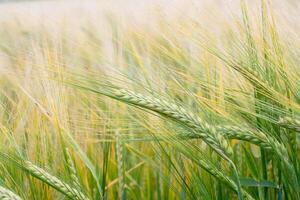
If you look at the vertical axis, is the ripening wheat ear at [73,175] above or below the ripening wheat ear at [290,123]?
below

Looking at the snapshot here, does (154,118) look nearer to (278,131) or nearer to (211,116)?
(211,116)

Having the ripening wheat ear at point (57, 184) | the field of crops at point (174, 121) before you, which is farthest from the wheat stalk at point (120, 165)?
the ripening wheat ear at point (57, 184)

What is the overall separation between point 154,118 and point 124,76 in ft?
0.29

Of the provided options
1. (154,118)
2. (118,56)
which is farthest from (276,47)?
(118,56)

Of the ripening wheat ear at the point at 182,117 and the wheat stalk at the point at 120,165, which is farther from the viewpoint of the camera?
the wheat stalk at the point at 120,165

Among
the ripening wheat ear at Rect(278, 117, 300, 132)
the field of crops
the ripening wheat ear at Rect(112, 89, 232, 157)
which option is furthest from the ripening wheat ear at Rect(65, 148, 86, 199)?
the ripening wheat ear at Rect(278, 117, 300, 132)

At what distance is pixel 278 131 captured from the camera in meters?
1.12

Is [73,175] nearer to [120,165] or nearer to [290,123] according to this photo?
[120,165]

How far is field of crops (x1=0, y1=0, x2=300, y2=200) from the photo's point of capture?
1027mm

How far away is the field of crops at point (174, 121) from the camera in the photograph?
1.03 meters

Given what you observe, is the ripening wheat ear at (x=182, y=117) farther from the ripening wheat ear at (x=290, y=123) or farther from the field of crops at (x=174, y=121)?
the ripening wheat ear at (x=290, y=123)

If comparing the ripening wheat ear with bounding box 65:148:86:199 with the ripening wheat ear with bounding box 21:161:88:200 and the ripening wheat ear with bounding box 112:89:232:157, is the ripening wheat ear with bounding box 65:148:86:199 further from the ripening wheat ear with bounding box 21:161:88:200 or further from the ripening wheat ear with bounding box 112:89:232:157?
the ripening wheat ear with bounding box 112:89:232:157

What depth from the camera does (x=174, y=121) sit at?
1.02m

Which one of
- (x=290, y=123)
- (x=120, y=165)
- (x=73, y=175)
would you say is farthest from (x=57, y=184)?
(x=290, y=123)
